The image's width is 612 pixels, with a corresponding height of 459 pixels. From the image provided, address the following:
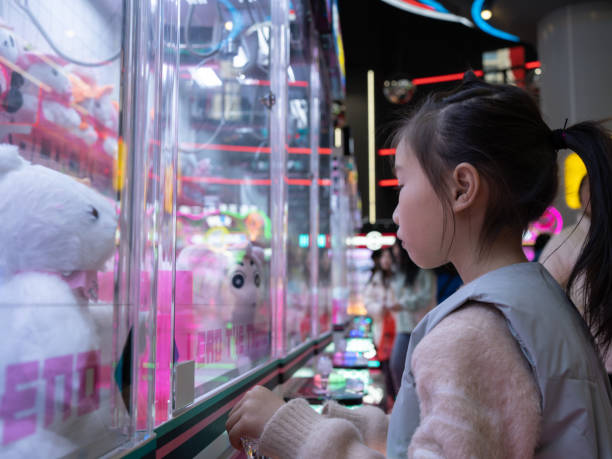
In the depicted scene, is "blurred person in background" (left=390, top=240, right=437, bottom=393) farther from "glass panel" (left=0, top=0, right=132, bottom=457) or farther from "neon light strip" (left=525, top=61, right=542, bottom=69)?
"neon light strip" (left=525, top=61, right=542, bottom=69)

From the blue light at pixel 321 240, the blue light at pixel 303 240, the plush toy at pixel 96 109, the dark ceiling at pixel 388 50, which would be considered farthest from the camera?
the dark ceiling at pixel 388 50

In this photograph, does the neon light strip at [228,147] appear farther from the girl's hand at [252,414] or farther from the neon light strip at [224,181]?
the girl's hand at [252,414]

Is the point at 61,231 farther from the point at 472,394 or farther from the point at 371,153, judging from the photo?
the point at 371,153

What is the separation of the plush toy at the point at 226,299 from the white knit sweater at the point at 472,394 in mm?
604

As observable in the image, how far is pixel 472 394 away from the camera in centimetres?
64

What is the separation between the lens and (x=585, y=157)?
2.74 feet

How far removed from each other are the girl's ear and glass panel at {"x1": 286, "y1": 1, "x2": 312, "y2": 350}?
162 centimetres

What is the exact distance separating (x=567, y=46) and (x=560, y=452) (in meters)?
4.78

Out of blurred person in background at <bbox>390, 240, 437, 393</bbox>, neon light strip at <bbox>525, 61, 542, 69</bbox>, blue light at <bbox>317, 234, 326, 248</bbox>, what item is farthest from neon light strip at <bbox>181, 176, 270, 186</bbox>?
neon light strip at <bbox>525, 61, 542, 69</bbox>

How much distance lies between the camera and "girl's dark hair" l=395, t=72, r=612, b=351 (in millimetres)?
811

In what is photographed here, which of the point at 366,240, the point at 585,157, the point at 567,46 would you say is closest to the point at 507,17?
the point at 567,46

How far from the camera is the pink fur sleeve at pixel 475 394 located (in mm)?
619

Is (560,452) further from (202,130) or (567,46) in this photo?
(567,46)

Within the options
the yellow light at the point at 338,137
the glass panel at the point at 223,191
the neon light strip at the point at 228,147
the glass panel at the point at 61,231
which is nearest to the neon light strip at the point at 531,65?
the yellow light at the point at 338,137
